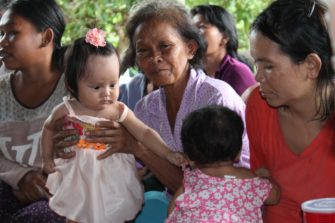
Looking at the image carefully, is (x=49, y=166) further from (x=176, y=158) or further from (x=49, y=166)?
(x=176, y=158)

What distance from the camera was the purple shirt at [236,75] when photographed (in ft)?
9.98

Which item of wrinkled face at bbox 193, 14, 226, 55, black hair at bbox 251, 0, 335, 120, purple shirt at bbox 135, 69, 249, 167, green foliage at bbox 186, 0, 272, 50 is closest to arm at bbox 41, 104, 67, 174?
purple shirt at bbox 135, 69, 249, 167

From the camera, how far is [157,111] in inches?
90.6

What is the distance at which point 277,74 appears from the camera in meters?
1.74

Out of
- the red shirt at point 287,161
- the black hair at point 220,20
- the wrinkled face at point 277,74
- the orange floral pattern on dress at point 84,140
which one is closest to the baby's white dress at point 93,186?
the orange floral pattern on dress at point 84,140

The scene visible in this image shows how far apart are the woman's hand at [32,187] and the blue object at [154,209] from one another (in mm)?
359

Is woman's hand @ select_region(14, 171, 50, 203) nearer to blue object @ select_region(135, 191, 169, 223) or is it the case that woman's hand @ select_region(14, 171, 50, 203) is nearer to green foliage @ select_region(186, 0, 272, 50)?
blue object @ select_region(135, 191, 169, 223)

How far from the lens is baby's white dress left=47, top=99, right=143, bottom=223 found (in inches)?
80.4

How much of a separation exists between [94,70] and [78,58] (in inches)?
3.3

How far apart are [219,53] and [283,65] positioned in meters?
1.72

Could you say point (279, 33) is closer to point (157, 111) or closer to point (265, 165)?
point (265, 165)

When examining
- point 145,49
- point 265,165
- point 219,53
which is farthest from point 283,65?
point 219,53

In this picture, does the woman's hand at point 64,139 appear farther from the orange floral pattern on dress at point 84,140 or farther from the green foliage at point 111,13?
the green foliage at point 111,13

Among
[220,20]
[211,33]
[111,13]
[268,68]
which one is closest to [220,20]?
[220,20]
